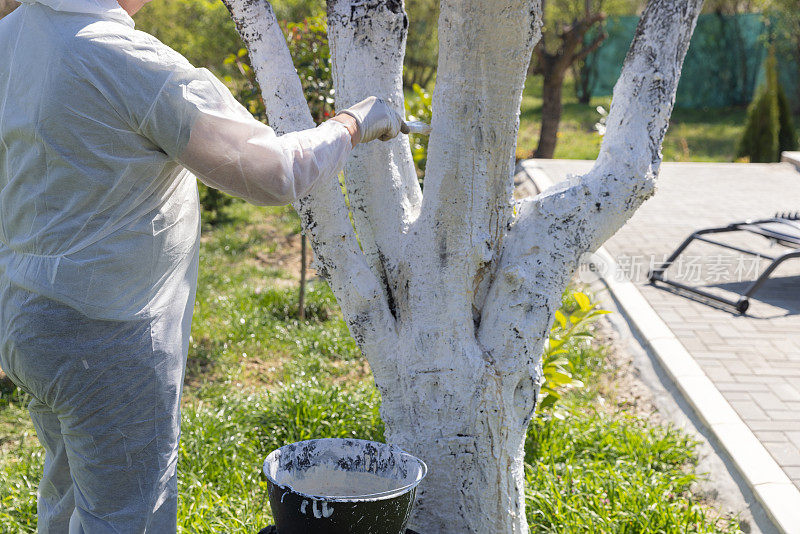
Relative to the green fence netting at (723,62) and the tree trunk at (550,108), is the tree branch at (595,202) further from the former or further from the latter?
the green fence netting at (723,62)

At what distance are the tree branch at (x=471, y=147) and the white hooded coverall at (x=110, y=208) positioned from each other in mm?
587

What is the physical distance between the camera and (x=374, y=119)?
2168 millimetres

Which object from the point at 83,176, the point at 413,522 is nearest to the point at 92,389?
the point at 83,176

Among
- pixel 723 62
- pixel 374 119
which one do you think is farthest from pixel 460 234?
pixel 723 62

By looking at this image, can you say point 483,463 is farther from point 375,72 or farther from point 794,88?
point 794,88

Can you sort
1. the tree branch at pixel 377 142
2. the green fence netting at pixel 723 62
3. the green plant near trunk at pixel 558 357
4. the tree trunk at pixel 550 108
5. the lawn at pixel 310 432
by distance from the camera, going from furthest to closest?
the green fence netting at pixel 723 62
the tree trunk at pixel 550 108
the green plant near trunk at pixel 558 357
the lawn at pixel 310 432
the tree branch at pixel 377 142

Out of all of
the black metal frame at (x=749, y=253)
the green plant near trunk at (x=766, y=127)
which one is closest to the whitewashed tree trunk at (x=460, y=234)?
the black metal frame at (x=749, y=253)

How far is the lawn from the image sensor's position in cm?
320

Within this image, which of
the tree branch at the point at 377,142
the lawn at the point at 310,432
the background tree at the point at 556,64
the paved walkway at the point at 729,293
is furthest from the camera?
the background tree at the point at 556,64

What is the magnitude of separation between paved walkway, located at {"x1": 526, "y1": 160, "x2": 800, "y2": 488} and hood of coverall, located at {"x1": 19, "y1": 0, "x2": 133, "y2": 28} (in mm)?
3457

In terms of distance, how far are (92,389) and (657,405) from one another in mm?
3528

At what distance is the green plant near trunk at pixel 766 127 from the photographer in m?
13.0

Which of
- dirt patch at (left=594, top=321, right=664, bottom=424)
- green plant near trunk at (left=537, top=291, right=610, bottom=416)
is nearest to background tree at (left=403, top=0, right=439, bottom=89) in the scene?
dirt patch at (left=594, top=321, right=664, bottom=424)

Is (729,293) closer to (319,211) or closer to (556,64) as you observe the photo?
(319,211)
